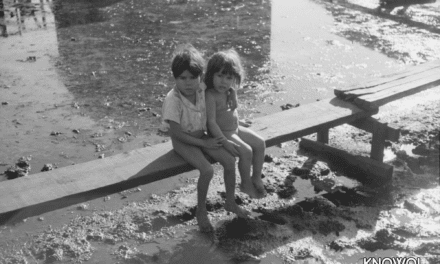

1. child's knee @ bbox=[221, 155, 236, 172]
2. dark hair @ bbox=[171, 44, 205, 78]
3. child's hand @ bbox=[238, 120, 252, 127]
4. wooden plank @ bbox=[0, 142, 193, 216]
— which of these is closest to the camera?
wooden plank @ bbox=[0, 142, 193, 216]

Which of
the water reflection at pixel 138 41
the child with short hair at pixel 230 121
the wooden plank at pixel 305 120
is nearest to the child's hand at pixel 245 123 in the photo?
the wooden plank at pixel 305 120

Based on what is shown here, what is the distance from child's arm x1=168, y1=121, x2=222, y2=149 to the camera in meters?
4.27

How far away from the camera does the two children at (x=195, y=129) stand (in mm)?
4223

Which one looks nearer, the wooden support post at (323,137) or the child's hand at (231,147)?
the child's hand at (231,147)

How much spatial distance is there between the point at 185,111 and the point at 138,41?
565cm

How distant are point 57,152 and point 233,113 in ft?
7.17

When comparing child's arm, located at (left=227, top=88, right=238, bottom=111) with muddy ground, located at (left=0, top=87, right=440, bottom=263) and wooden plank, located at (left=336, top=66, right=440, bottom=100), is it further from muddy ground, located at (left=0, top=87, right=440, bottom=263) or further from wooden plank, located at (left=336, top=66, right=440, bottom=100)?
wooden plank, located at (left=336, top=66, right=440, bottom=100)

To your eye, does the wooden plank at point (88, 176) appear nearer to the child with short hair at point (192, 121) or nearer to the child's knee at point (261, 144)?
the child with short hair at point (192, 121)

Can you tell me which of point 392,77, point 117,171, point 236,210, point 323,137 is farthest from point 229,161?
point 392,77

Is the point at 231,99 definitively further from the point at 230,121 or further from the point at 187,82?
the point at 187,82

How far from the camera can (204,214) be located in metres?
4.43

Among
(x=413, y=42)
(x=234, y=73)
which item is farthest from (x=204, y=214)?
(x=413, y=42)

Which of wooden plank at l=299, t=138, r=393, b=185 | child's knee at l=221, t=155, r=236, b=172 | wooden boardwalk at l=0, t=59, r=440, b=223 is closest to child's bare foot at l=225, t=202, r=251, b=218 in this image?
child's knee at l=221, t=155, r=236, b=172

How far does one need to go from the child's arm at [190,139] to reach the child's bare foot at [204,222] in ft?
1.74
